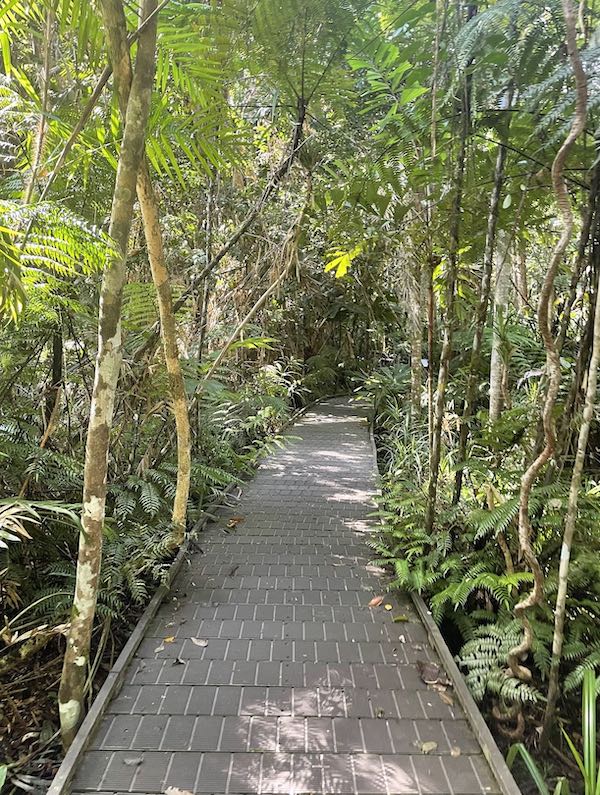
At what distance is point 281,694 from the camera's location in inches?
103

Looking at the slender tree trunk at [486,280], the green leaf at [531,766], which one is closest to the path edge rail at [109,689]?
the green leaf at [531,766]

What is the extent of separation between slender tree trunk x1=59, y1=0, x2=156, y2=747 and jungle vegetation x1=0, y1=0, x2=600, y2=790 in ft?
0.03

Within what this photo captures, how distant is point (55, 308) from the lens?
135 inches

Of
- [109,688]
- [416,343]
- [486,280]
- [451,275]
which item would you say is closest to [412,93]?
[451,275]

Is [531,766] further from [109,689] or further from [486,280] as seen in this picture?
[486,280]

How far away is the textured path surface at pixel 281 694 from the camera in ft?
6.91

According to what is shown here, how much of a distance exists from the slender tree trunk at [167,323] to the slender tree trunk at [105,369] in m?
0.55

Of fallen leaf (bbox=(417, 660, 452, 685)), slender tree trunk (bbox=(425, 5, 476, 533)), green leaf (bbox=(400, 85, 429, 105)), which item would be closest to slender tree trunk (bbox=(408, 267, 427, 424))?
slender tree trunk (bbox=(425, 5, 476, 533))

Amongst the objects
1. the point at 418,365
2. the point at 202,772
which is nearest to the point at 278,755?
the point at 202,772

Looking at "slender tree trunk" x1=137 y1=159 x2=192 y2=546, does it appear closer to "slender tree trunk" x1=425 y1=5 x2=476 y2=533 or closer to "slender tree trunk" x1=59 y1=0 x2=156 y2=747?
"slender tree trunk" x1=59 y1=0 x2=156 y2=747

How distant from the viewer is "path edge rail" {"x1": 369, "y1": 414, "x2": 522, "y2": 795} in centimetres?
205

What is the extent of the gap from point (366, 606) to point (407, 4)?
409cm

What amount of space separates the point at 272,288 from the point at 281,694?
11.1 ft

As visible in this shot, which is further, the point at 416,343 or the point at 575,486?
the point at 416,343
